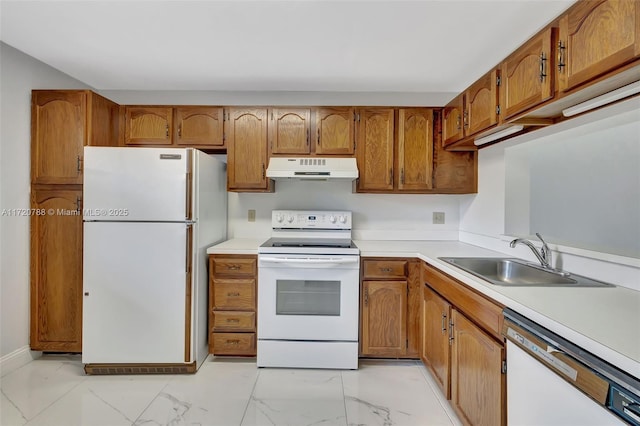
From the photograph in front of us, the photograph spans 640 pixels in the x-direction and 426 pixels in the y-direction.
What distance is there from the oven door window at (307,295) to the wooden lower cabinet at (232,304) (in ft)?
0.76

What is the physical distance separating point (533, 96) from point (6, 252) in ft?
11.5

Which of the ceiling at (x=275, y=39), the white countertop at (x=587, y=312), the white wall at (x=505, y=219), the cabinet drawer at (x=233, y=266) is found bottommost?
the cabinet drawer at (x=233, y=266)

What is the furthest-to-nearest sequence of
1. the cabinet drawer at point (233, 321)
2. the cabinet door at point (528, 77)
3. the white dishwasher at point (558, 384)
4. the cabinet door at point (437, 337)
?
the cabinet drawer at point (233, 321)
the cabinet door at point (437, 337)
the cabinet door at point (528, 77)
the white dishwasher at point (558, 384)

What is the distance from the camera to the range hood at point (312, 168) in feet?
8.11

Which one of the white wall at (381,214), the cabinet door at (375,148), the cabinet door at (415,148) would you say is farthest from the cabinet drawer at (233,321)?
the cabinet door at (415,148)

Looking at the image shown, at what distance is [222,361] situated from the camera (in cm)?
239

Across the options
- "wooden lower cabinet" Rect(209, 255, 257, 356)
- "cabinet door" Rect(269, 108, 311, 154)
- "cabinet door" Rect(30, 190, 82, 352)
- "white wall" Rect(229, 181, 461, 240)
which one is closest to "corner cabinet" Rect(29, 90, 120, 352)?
"cabinet door" Rect(30, 190, 82, 352)

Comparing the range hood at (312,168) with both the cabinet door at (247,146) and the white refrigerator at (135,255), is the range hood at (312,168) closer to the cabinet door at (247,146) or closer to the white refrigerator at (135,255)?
the cabinet door at (247,146)

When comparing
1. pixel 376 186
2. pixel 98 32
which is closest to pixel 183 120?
pixel 98 32

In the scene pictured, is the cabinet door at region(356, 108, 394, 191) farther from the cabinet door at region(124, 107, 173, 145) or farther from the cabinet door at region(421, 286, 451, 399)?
the cabinet door at region(124, 107, 173, 145)

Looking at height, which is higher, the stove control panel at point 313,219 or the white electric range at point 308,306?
the stove control panel at point 313,219

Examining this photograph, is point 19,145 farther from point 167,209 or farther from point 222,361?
point 222,361

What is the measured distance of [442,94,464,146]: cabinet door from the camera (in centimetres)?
228

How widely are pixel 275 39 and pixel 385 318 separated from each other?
2161mm
